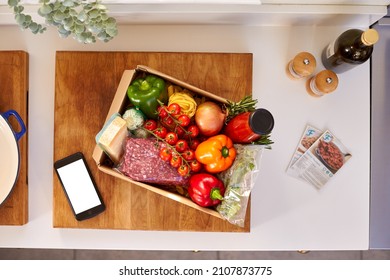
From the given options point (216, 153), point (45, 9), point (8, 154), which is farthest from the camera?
point (8, 154)

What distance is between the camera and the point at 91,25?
29.2 inches

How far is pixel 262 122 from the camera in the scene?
28.4 inches

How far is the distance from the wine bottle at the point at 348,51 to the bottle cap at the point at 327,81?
1.3 inches

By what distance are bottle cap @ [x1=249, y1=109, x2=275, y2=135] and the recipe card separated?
363 millimetres

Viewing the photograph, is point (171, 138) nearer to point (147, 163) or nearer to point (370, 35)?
point (147, 163)

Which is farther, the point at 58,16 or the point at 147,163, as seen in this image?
the point at 147,163

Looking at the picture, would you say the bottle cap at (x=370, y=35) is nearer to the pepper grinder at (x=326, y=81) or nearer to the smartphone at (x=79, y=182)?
the pepper grinder at (x=326, y=81)

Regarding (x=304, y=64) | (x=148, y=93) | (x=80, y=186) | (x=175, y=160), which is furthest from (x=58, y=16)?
(x=304, y=64)

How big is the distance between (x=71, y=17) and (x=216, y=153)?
39 centimetres

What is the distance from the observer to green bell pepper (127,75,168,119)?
89cm

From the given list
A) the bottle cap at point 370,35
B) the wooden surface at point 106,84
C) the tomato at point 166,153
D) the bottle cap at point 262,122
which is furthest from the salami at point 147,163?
the bottle cap at point 370,35

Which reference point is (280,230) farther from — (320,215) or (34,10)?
(34,10)

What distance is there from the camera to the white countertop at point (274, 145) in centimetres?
104

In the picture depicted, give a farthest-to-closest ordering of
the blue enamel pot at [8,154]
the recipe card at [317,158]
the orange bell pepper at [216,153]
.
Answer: the recipe card at [317,158] → the blue enamel pot at [8,154] → the orange bell pepper at [216,153]
